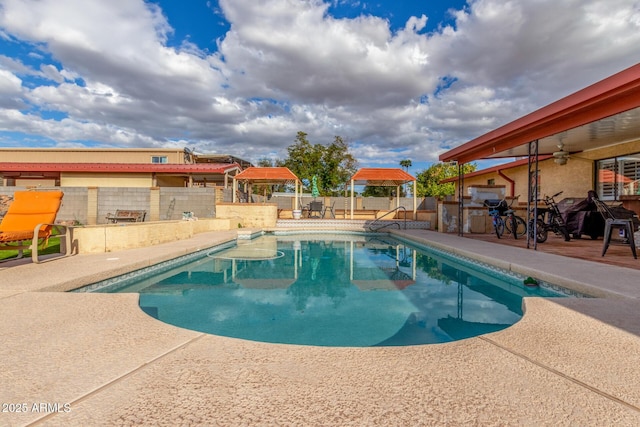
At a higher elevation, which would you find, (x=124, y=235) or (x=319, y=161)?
(x=319, y=161)

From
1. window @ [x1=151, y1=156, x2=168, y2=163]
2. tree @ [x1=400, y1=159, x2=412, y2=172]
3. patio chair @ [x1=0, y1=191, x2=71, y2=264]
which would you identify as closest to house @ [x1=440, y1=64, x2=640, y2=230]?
patio chair @ [x1=0, y1=191, x2=71, y2=264]

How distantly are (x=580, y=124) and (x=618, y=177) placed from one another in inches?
245

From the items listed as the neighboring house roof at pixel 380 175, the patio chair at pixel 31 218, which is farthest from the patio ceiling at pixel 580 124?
the patio chair at pixel 31 218

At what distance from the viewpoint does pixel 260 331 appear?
3.16 m

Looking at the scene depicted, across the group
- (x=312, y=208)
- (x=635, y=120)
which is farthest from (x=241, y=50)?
(x=635, y=120)

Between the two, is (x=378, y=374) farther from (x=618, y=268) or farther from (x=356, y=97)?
(x=356, y=97)

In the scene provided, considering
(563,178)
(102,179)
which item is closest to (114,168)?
(102,179)

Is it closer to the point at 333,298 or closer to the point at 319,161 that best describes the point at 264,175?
the point at 333,298

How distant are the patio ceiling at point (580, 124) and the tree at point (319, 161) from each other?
21366 millimetres

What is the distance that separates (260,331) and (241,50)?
17.6 meters

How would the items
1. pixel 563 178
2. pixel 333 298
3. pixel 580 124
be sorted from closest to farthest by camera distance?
1. pixel 333 298
2. pixel 580 124
3. pixel 563 178

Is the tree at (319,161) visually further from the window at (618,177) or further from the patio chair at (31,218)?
the patio chair at (31,218)

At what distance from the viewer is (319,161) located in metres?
31.7

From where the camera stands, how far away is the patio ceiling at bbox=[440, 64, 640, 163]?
4.55m
